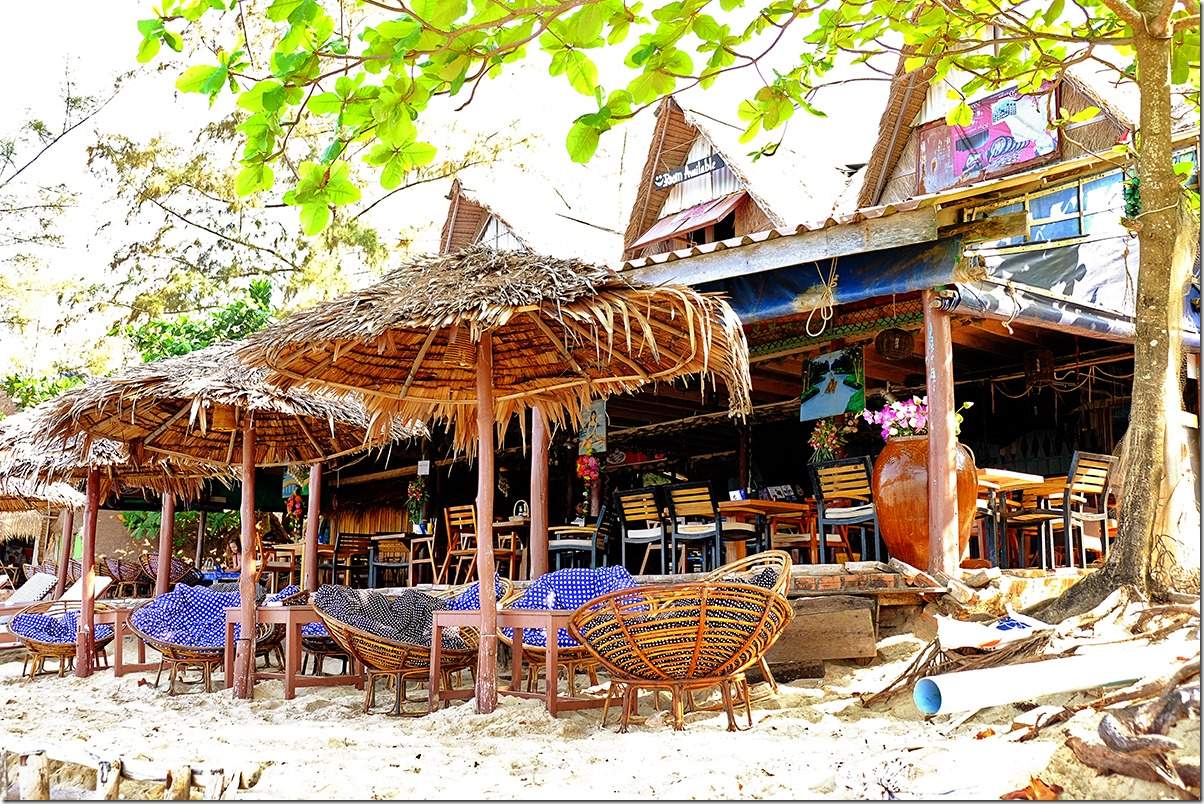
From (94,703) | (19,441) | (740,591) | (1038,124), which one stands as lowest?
(94,703)

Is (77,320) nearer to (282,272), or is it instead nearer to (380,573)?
(282,272)

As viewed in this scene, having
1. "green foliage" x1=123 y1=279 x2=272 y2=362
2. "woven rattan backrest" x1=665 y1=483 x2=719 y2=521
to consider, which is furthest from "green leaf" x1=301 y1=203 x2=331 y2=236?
"green foliage" x1=123 y1=279 x2=272 y2=362

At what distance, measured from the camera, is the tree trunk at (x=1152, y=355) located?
17.3ft

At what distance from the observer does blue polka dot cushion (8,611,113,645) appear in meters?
8.71

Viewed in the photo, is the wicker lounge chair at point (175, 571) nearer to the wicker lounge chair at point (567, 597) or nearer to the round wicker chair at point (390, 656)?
the round wicker chair at point (390, 656)

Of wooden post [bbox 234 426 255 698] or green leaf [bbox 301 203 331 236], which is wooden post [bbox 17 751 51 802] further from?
wooden post [bbox 234 426 255 698]

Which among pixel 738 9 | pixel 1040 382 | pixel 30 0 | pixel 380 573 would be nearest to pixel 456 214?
pixel 380 573

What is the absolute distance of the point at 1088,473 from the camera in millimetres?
7785

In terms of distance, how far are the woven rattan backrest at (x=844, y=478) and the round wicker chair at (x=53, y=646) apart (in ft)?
19.0

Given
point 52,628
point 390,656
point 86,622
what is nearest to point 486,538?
point 390,656

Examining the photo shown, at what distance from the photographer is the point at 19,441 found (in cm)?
872

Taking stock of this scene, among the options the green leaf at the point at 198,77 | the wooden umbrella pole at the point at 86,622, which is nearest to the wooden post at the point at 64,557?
the wooden umbrella pole at the point at 86,622

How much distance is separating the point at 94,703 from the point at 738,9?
5704 mm

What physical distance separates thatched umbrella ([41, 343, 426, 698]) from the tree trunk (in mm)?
4066
